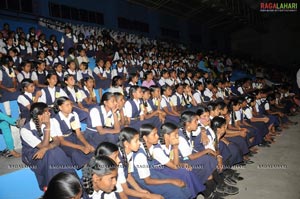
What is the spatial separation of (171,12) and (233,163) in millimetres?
13923

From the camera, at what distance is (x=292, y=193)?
348cm

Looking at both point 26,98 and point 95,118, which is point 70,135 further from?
point 26,98

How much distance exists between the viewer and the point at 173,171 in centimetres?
300

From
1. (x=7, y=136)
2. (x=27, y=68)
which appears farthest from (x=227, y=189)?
(x=27, y=68)

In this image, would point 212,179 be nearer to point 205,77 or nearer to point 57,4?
point 205,77

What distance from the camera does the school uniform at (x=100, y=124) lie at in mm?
3613

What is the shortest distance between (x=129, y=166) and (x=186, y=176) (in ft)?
2.37

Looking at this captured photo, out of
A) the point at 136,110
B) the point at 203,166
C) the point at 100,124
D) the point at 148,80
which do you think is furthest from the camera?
the point at 148,80

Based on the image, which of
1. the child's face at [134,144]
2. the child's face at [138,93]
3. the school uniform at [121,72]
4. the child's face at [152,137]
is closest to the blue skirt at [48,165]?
the child's face at [134,144]

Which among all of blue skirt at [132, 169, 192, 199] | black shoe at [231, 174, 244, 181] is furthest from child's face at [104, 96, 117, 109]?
black shoe at [231, 174, 244, 181]

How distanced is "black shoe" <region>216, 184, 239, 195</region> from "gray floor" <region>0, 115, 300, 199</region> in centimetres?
7

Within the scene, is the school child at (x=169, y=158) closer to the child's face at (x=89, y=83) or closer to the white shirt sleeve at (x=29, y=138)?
the white shirt sleeve at (x=29, y=138)

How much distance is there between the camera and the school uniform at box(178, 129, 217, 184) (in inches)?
130

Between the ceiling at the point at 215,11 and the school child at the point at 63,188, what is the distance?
13.3m
